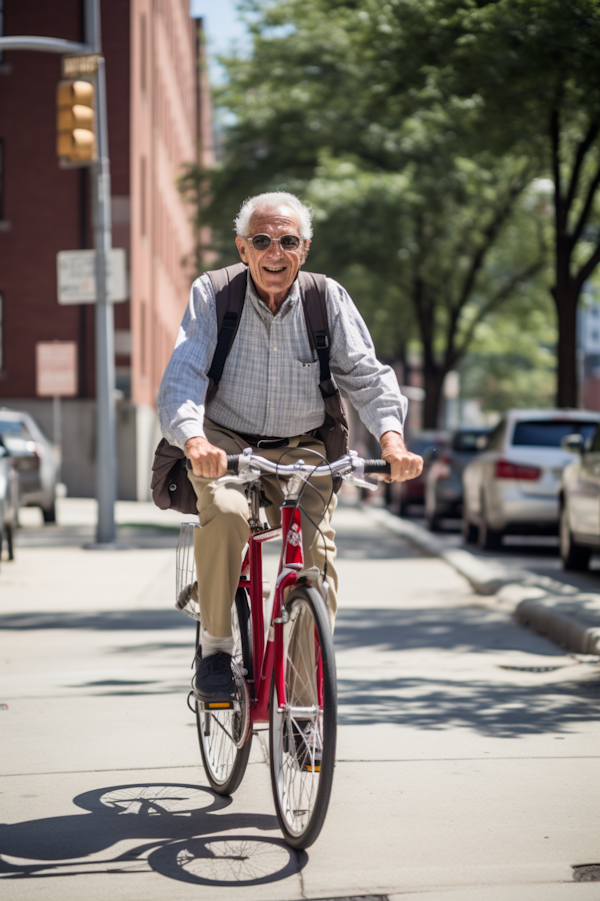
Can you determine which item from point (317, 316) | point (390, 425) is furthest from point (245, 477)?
point (317, 316)

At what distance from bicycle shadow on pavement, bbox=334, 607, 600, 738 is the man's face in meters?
2.30

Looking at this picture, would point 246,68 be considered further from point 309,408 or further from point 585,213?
point 309,408

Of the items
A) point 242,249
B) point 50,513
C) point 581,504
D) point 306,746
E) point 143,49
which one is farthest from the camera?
point 143,49

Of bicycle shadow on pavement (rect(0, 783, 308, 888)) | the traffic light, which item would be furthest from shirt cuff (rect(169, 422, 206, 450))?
the traffic light

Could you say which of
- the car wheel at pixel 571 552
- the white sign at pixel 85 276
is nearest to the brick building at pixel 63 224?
the white sign at pixel 85 276

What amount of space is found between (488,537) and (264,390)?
11.3m

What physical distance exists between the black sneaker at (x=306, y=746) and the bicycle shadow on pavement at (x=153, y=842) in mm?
290

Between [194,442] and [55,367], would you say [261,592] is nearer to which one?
[194,442]

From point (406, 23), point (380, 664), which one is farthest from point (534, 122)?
point (380, 664)

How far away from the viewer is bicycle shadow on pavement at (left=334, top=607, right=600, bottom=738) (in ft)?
19.0

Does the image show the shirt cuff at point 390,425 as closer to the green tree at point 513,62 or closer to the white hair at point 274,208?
the white hair at point 274,208

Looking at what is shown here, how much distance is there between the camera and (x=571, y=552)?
41.1 ft

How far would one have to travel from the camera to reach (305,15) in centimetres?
2294

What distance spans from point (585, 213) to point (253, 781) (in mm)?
14137
